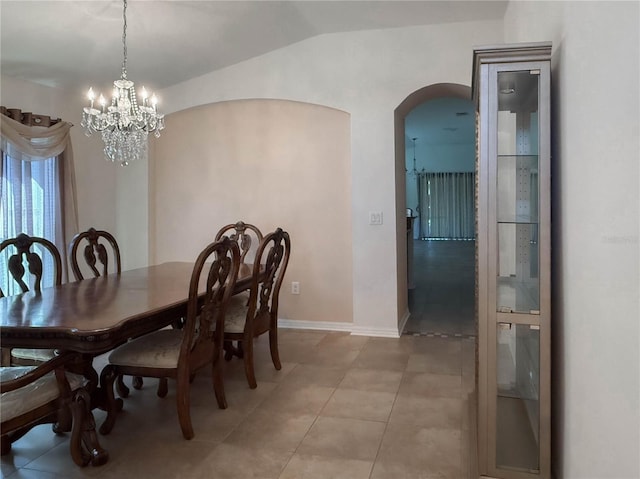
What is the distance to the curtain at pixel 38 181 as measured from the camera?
3699mm

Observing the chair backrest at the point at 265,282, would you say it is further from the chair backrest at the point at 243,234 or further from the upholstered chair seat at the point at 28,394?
the upholstered chair seat at the point at 28,394

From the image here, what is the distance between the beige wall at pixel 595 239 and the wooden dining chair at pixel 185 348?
158 cm

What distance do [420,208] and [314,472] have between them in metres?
12.6

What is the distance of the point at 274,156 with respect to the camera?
15.6ft

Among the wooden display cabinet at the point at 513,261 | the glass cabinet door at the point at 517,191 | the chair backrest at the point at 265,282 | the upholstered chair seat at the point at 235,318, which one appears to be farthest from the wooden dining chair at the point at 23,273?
the glass cabinet door at the point at 517,191

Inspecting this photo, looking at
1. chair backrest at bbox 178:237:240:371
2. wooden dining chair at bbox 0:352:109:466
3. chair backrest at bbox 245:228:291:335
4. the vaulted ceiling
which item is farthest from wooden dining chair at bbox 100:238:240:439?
the vaulted ceiling

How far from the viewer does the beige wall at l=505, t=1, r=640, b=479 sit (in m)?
1.12

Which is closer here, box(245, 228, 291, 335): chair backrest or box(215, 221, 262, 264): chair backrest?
box(245, 228, 291, 335): chair backrest

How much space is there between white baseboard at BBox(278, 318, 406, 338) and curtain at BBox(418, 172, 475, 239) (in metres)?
9.88

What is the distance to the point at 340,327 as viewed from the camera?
4570 mm

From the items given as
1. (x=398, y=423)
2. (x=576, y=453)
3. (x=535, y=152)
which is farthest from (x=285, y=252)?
(x=576, y=453)

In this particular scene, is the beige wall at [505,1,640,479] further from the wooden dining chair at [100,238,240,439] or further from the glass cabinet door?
the wooden dining chair at [100,238,240,439]

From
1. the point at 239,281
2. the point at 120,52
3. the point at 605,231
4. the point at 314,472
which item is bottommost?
the point at 314,472

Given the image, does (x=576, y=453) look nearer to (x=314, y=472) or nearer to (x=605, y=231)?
A: (x=605, y=231)
